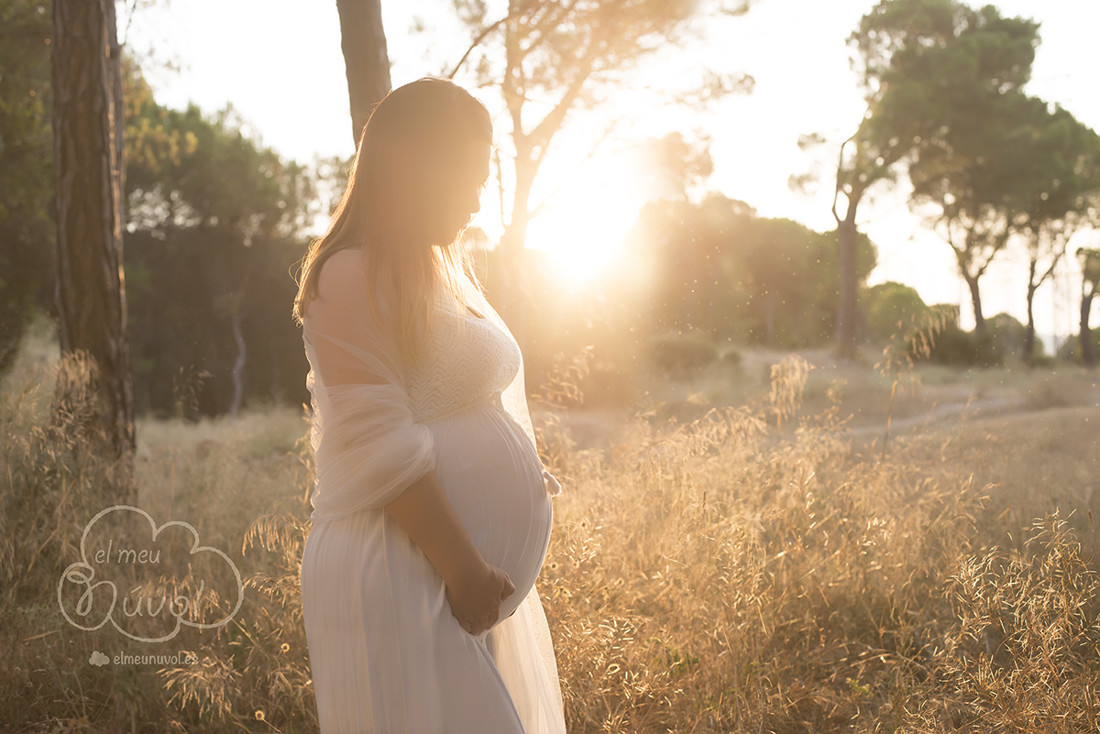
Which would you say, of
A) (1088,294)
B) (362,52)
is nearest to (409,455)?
(362,52)

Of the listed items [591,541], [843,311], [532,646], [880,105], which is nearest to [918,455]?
[591,541]

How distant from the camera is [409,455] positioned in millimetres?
1321

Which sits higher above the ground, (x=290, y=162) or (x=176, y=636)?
(x=290, y=162)

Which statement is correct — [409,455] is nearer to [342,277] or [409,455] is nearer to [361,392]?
[361,392]

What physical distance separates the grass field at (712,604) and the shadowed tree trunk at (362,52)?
1.92m

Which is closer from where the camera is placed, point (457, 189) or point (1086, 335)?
point (457, 189)

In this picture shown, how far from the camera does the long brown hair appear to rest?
55.3 inches

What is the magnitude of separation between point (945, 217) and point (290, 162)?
744 inches

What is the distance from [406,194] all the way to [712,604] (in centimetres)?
219

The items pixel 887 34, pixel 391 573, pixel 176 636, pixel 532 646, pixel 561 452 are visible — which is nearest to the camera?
pixel 391 573

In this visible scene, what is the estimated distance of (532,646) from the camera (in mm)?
1787

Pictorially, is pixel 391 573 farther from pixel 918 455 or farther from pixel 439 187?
pixel 918 455

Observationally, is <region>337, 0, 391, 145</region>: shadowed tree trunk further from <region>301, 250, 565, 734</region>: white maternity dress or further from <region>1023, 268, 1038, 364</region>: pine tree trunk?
<region>1023, 268, 1038, 364</region>: pine tree trunk

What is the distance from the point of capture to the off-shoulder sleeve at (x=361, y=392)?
4.36 feet
